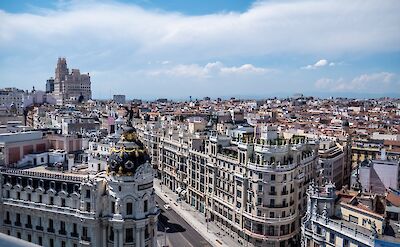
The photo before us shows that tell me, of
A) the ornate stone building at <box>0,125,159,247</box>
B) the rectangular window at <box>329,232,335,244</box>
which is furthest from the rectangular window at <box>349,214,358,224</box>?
the ornate stone building at <box>0,125,159,247</box>

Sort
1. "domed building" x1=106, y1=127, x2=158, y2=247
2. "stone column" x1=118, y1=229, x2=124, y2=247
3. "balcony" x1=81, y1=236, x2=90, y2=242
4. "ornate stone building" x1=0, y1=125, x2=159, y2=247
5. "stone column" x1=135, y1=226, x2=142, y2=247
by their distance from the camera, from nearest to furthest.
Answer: "stone column" x1=118, y1=229, x2=124, y2=247
"stone column" x1=135, y1=226, x2=142, y2=247
"domed building" x1=106, y1=127, x2=158, y2=247
"ornate stone building" x1=0, y1=125, x2=159, y2=247
"balcony" x1=81, y1=236, x2=90, y2=242

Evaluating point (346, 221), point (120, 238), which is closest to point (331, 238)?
point (346, 221)

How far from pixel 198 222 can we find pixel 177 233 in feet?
33.0

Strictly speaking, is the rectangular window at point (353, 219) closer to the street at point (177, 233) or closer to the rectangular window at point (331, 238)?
the rectangular window at point (331, 238)

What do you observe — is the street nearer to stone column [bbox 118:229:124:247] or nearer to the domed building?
the domed building

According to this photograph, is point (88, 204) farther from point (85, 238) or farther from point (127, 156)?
point (127, 156)

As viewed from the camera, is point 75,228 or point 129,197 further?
point 75,228

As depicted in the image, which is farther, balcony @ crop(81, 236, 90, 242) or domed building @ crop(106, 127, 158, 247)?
balcony @ crop(81, 236, 90, 242)

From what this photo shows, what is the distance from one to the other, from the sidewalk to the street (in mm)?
1610

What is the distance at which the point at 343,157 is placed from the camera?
12656 centimetres

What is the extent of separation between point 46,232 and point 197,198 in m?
53.6

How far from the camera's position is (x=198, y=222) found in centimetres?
10888

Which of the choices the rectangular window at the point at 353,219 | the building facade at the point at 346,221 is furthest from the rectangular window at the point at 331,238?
the rectangular window at the point at 353,219

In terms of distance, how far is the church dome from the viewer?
67375mm
